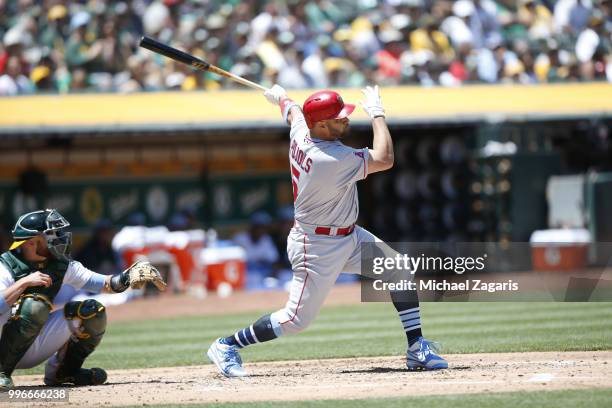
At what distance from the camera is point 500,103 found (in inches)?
600

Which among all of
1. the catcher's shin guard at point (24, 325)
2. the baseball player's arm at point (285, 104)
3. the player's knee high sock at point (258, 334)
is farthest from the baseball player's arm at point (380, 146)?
the catcher's shin guard at point (24, 325)

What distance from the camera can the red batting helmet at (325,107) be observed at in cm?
646

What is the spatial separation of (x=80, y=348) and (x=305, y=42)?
10.6m

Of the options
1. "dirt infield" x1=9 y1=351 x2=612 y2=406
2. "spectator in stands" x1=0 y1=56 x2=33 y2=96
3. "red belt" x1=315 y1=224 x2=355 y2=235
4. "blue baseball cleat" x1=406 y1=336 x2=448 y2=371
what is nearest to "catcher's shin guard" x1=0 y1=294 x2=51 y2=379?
"dirt infield" x1=9 y1=351 x2=612 y2=406

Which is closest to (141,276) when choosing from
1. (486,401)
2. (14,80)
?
(486,401)

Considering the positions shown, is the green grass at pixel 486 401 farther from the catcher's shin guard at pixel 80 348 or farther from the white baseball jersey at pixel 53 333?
the white baseball jersey at pixel 53 333

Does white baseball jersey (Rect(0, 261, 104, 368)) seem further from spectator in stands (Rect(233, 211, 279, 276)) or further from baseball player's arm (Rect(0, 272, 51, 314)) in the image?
spectator in stands (Rect(233, 211, 279, 276))

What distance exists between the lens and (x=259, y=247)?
1559cm

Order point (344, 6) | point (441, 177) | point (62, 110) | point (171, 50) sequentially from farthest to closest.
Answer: point (344, 6) → point (441, 177) → point (62, 110) → point (171, 50)

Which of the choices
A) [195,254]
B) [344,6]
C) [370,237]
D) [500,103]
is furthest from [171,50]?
[344,6]

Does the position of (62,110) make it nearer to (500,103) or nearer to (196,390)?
(500,103)

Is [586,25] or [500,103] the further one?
[586,25]

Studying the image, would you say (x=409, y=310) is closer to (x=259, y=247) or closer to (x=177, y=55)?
(x=177, y=55)

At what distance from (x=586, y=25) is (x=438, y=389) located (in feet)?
43.9
